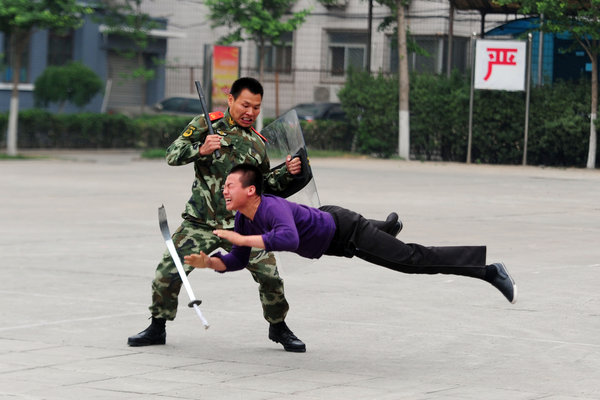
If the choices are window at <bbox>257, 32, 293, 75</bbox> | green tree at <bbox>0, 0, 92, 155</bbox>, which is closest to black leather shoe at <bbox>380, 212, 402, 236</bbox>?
green tree at <bbox>0, 0, 92, 155</bbox>

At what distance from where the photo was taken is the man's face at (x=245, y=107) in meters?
7.03

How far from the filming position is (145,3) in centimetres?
4756

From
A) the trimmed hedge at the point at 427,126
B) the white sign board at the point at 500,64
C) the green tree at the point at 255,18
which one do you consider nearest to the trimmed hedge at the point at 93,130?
the trimmed hedge at the point at 427,126

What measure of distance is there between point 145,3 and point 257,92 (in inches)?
1638

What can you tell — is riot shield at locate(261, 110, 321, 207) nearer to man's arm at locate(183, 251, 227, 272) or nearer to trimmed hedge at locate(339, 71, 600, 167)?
man's arm at locate(183, 251, 227, 272)

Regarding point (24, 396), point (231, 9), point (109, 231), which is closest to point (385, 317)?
point (24, 396)

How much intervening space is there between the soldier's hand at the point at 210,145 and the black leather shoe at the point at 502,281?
68.2 inches

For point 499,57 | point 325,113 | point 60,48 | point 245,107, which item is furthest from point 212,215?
point 60,48

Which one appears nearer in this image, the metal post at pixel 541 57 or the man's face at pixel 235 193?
the man's face at pixel 235 193

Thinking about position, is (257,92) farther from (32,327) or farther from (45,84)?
(45,84)

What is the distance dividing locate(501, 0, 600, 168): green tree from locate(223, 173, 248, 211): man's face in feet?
73.5

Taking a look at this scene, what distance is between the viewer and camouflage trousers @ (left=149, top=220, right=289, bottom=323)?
7199 millimetres

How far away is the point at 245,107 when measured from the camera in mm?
7059

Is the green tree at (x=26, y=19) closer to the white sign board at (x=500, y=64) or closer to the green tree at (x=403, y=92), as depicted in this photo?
the green tree at (x=403, y=92)
